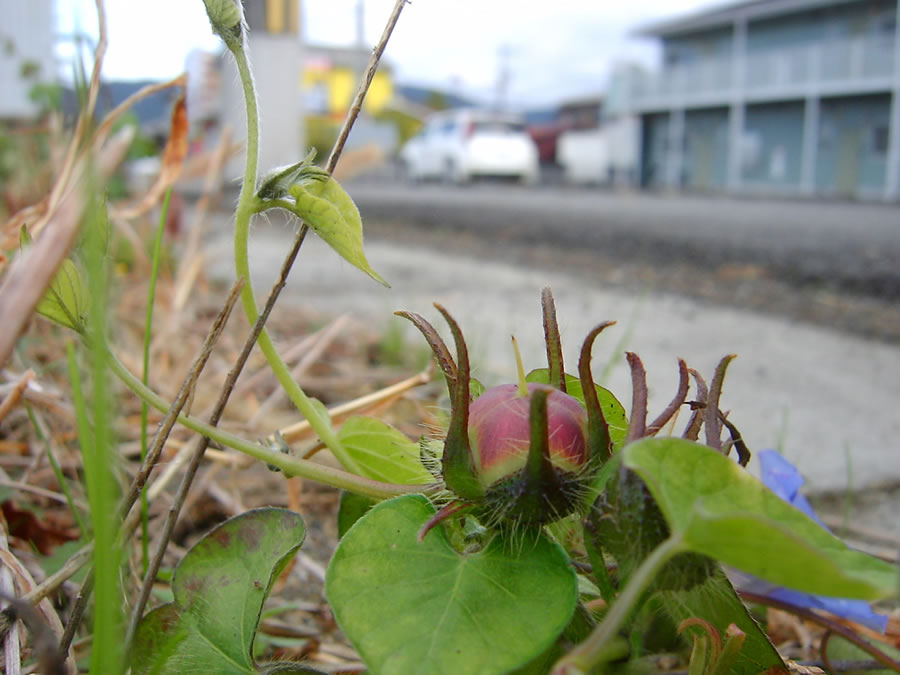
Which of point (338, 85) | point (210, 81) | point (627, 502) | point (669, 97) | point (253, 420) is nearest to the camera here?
point (627, 502)

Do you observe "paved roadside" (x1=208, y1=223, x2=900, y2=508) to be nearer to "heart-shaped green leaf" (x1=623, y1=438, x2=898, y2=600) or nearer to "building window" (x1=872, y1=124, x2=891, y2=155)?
"heart-shaped green leaf" (x1=623, y1=438, x2=898, y2=600)

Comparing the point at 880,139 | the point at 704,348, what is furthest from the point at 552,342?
Answer: the point at 880,139

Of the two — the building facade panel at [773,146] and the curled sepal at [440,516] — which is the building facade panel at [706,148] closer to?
the building facade panel at [773,146]

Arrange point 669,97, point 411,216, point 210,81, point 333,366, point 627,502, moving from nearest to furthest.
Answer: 1. point 627,502
2. point 333,366
3. point 411,216
4. point 210,81
5. point 669,97

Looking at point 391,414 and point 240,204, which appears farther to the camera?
point 391,414

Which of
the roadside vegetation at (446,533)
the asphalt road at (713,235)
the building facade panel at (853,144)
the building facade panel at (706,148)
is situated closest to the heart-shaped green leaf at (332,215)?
the roadside vegetation at (446,533)

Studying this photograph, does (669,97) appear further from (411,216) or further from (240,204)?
(240,204)

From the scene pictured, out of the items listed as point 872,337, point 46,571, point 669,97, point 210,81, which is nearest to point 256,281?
point 872,337

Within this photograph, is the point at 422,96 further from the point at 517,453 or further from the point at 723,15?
the point at 517,453
